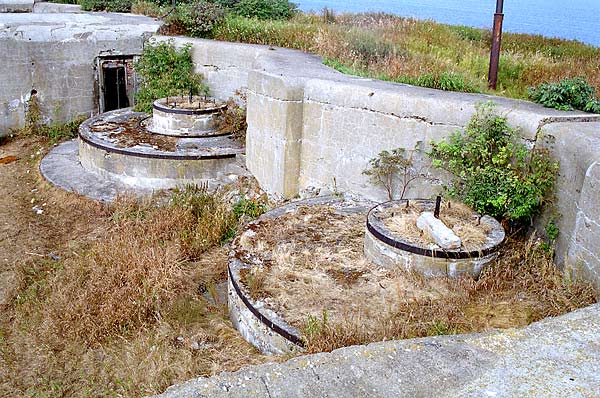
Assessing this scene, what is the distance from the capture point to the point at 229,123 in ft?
33.8

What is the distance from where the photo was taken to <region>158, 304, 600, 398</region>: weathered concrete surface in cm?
241

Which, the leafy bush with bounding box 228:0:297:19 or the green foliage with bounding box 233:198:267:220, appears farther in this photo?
the leafy bush with bounding box 228:0:297:19

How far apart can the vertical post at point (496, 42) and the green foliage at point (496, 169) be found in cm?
290

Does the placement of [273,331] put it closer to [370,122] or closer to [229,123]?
[370,122]

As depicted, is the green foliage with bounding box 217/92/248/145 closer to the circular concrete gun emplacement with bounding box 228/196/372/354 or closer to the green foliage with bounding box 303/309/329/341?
the circular concrete gun emplacement with bounding box 228/196/372/354

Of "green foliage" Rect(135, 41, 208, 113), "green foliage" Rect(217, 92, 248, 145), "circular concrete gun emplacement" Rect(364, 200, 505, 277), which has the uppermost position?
"green foliage" Rect(135, 41, 208, 113)

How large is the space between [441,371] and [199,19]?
11632 mm

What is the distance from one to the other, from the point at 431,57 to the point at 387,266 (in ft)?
18.1

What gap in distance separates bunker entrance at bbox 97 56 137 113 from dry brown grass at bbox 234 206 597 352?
7.41 m

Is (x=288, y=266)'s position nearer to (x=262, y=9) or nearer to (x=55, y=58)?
(x=55, y=58)

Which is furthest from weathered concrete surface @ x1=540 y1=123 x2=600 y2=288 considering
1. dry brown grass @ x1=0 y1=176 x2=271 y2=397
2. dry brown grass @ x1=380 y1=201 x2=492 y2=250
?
dry brown grass @ x1=0 y1=176 x2=271 y2=397

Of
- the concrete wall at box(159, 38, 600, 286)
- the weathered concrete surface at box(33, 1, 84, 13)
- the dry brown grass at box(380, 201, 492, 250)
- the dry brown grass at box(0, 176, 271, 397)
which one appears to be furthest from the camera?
the weathered concrete surface at box(33, 1, 84, 13)

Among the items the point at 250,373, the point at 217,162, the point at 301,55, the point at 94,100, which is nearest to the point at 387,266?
the point at 250,373

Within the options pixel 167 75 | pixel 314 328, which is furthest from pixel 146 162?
pixel 314 328
